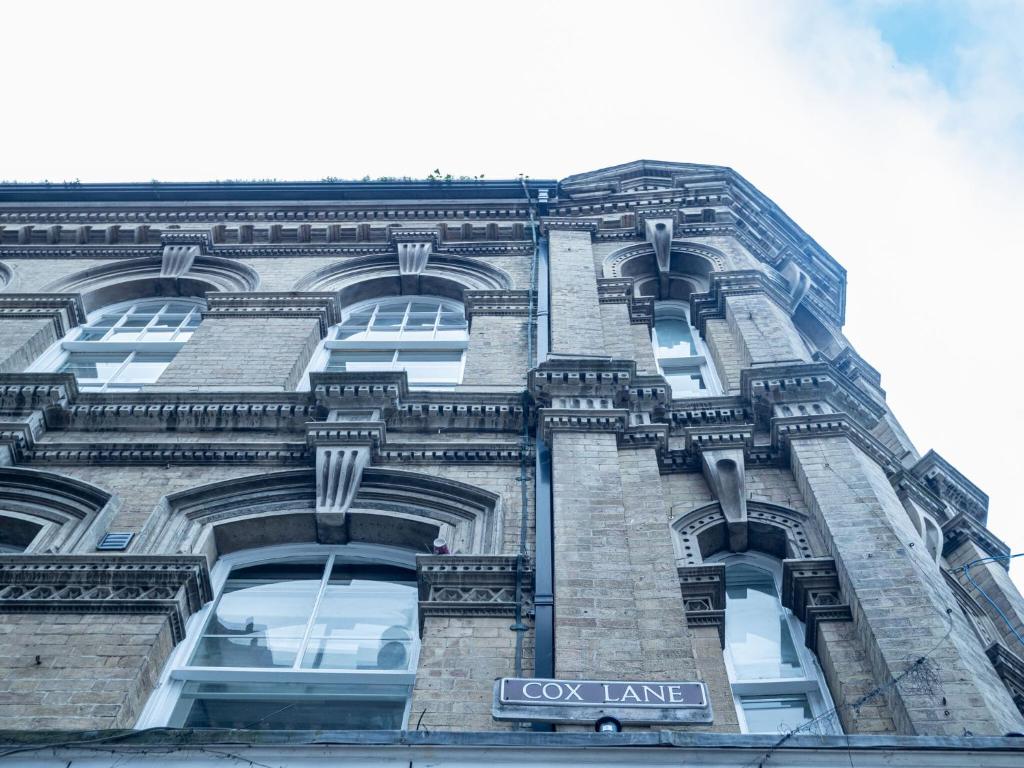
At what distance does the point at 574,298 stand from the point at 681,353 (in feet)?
6.30

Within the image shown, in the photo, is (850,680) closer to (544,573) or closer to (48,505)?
(544,573)

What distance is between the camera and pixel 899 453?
52.7ft

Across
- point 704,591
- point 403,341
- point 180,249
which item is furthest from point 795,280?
point 180,249

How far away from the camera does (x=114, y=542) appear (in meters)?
10.1

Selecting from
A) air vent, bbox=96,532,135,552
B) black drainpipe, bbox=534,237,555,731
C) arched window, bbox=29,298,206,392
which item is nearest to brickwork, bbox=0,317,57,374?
arched window, bbox=29,298,206,392

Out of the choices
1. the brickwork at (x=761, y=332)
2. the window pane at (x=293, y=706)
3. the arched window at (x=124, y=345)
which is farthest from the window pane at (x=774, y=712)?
the arched window at (x=124, y=345)

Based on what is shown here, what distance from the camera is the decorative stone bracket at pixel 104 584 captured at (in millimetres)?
9188

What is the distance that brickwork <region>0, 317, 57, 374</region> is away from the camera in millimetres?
14234

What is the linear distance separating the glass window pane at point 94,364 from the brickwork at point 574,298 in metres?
6.32

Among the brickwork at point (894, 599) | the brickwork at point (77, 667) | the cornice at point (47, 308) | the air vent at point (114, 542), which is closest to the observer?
the brickwork at point (894, 599)

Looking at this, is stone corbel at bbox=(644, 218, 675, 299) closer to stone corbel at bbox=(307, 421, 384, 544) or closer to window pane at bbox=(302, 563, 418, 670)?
stone corbel at bbox=(307, 421, 384, 544)

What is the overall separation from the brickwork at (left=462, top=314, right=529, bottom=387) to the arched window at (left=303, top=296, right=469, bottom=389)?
374 millimetres

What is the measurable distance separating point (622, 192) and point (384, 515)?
10.2m

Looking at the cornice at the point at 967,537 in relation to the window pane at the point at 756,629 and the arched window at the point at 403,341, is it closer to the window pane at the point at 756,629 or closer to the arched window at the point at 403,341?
the window pane at the point at 756,629
